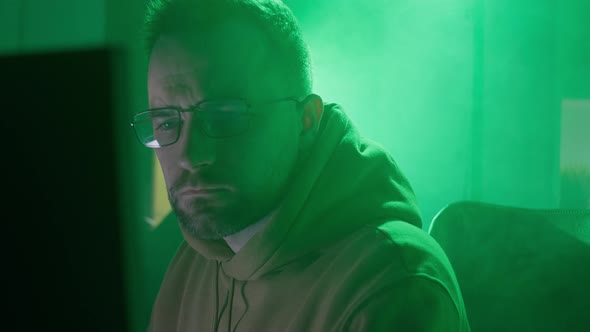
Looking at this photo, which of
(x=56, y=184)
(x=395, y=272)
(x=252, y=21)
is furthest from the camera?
(x=56, y=184)

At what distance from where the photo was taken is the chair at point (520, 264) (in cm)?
72

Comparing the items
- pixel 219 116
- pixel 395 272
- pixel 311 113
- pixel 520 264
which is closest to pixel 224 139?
pixel 219 116

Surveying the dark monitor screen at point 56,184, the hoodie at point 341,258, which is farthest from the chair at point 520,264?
the dark monitor screen at point 56,184

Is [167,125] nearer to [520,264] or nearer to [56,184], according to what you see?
[56,184]

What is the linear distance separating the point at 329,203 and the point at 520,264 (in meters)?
0.34

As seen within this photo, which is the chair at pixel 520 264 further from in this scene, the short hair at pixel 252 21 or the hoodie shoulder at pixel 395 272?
the short hair at pixel 252 21

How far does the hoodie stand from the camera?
56 cm

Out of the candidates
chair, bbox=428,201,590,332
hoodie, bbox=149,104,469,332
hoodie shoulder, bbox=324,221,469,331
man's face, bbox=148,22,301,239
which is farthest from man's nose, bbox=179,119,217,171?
chair, bbox=428,201,590,332

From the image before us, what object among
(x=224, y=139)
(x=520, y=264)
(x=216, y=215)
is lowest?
(x=520, y=264)

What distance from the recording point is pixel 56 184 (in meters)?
1.01

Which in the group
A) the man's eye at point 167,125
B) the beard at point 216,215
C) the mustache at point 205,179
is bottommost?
the beard at point 216,215

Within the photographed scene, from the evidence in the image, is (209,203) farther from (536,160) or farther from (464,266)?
(536,160)

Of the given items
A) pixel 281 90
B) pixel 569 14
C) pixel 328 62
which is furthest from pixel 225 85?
pixel 569 14

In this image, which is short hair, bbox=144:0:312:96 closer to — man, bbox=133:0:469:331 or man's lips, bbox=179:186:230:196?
man, bbox=133:0:469:331
